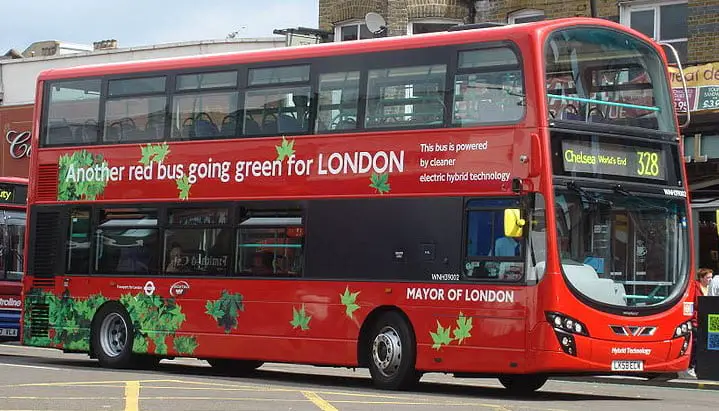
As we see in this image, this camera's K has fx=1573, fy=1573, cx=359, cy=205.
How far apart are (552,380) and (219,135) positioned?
22.2 ft

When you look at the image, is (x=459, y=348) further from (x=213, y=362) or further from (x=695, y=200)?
(x=695, y=200)

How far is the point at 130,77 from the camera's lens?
74.7 feet

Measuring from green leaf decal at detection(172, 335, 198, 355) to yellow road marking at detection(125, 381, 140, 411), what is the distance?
9.94 ft

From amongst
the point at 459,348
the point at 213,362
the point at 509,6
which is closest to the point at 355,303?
the point at 459,348

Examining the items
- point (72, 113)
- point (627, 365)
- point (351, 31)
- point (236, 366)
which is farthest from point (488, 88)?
point (351, 31)

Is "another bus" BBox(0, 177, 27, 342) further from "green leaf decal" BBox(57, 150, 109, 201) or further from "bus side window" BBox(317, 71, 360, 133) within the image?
"bus side window" BBox(317, 71, 360, 133)

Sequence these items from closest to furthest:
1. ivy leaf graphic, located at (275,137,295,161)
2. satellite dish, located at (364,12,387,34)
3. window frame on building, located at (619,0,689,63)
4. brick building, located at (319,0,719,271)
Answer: ivy leaf graphic, located at (275,137,295,161)
brick building, located at (319,0,719,271)
window frame on building, located at (619,0,689,63)
satellite dish, located at (364,12,387,34)

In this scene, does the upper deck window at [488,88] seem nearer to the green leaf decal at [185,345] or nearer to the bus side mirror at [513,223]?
the bus side mirror at [513,223]

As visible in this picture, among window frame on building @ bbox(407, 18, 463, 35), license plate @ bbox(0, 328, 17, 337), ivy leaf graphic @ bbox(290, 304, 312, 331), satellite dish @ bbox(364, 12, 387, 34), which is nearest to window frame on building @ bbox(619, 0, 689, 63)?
window frame on building @ bbox(407, 18, 463, 35)

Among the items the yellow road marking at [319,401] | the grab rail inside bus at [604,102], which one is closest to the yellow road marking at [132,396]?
the yellow road marking at [319,401]

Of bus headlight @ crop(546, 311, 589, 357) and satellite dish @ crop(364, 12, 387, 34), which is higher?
satellite dish @ crop(364, 12, 387, 34)

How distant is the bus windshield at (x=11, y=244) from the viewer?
27766 millimetres

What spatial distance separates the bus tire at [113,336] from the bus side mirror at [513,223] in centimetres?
Result: 716

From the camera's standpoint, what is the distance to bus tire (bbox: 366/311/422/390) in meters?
18.7
